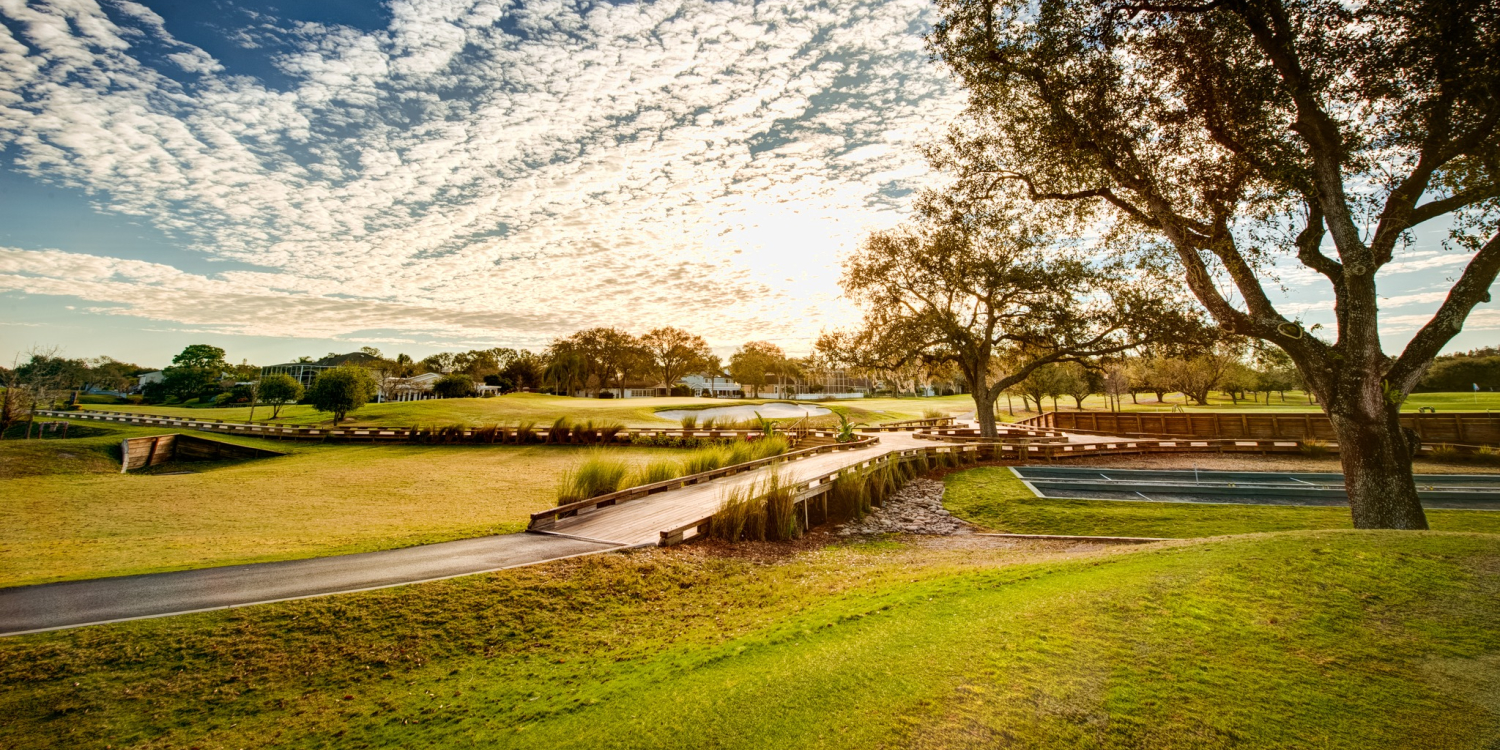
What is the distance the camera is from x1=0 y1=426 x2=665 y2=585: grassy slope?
24.6 ft

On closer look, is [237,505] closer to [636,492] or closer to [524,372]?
[636,492]

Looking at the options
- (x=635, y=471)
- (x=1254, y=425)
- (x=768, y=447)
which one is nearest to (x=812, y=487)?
(x=635, y=471)

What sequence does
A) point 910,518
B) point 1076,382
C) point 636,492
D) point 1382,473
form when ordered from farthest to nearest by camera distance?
point 1076,382 → point 910,518 → point 636,492 → point 1382,473

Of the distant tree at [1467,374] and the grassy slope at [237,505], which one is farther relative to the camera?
the distant tree at [1467,374]

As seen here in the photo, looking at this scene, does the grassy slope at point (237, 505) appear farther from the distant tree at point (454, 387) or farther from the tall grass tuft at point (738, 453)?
the distant tree at point (454, 387)

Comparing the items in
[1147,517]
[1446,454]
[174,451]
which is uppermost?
[174,451]

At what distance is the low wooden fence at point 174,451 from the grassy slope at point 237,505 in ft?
1.46

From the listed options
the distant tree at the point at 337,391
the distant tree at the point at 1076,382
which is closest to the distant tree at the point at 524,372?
the distant tree at the point at 337,391

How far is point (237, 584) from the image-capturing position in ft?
19.3

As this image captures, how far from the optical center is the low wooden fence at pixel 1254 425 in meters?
22.4

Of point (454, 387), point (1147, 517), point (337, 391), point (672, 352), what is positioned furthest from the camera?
point (672, 352)

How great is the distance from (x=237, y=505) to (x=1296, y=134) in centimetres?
2290

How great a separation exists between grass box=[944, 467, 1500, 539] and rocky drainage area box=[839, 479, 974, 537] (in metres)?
0.55

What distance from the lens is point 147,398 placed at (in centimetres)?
Result: 6469
